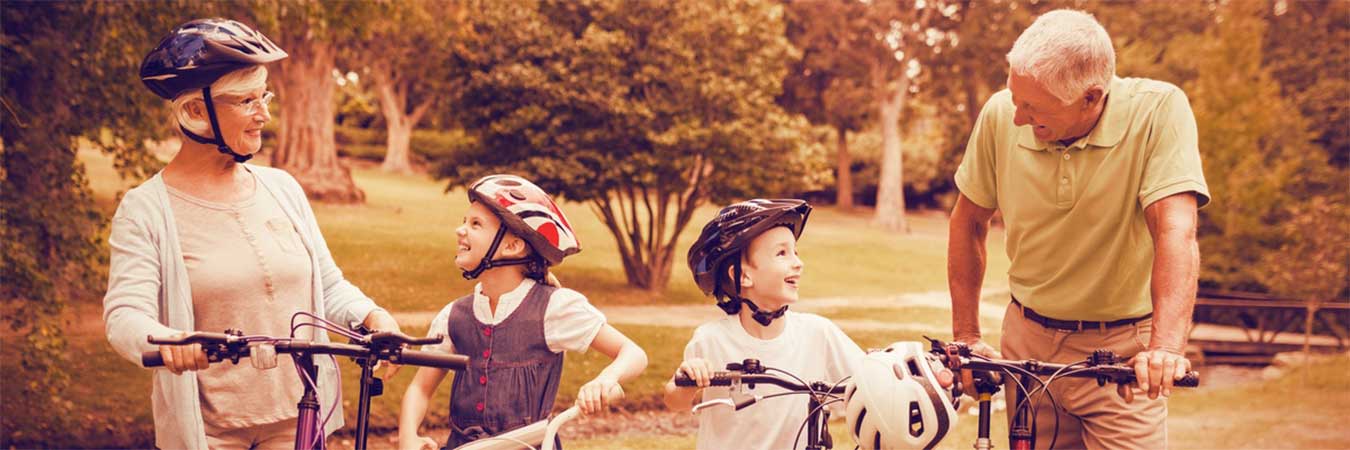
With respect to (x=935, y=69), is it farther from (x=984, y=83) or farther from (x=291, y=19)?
(x=291, y=19)

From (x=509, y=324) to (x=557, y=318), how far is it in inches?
6.1

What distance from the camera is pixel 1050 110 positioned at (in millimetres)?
3883

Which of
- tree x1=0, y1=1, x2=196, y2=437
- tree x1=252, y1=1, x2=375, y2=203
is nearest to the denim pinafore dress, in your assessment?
tree x1=0, y1=1, x2=196, y2=437

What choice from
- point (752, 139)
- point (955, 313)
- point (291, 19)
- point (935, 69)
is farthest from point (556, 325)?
point (935, 69)

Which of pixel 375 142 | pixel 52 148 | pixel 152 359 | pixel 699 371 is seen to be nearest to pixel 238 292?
pixel 152 359

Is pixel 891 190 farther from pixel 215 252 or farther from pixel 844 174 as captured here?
pixel 215 252

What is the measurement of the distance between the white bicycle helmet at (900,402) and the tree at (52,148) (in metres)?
8.42

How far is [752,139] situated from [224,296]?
15.7m

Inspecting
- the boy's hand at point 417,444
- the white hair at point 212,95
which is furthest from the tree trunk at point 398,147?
the boy's hand at point 417,444

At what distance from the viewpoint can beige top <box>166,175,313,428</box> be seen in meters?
3.71

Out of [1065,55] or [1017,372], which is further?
[1065,55]

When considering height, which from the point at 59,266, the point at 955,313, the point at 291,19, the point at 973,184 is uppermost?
the point at 291,19

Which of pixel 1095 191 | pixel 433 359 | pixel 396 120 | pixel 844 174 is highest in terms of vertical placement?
pixel 1095 191

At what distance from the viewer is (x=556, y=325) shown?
404 cm
